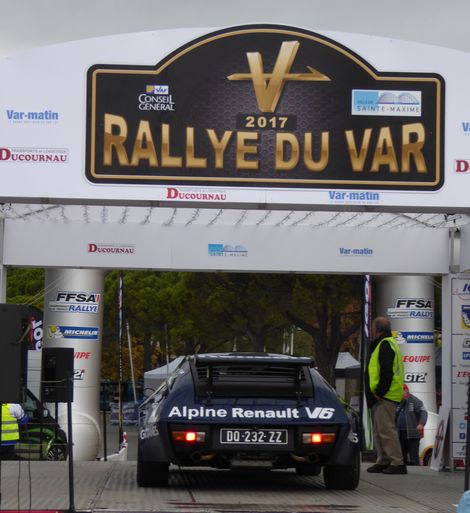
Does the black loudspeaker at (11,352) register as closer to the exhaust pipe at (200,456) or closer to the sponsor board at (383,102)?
the exhaust pipe at (200,456)

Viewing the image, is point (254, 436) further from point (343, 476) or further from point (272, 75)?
point (272, 75)

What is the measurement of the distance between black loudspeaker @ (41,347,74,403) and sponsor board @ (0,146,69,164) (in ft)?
6.53

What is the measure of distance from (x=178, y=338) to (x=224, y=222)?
121 ft

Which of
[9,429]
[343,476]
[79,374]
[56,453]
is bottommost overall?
[56,453]

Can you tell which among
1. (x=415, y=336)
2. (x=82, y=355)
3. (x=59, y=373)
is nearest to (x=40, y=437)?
(x=82, y=355)

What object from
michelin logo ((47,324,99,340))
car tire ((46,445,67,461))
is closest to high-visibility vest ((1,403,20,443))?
car tire ((46,445,67,461))

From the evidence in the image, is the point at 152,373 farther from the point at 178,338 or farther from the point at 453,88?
the point at 453,88

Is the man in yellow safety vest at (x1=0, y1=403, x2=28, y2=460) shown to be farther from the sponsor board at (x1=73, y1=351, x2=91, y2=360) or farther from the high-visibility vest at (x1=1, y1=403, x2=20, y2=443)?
the sponsor board at (x1=73, y1=351, x2=91, y2=360)

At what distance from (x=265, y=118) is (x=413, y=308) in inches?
448

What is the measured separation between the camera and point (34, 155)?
11875 mm

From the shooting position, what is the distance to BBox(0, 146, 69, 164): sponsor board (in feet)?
38.9

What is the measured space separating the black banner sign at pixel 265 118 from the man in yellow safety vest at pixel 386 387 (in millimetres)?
2075

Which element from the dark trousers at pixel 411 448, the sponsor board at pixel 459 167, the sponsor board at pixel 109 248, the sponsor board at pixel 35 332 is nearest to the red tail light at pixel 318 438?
the sponsor board at pixel 459 167

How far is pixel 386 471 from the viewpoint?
13547 millimetres
